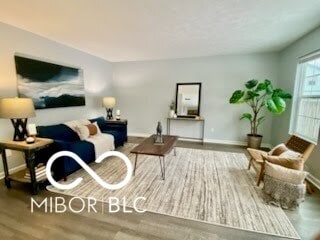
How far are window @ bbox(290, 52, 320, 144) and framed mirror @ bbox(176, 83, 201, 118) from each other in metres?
2.29

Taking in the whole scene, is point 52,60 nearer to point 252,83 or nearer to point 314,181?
point 252,83

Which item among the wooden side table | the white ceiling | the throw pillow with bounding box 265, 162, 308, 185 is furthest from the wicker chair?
the wooden side table

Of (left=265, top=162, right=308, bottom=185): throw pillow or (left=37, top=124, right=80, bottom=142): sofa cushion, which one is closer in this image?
(left=265, top=162, right=308, bottom=185): throw pillow

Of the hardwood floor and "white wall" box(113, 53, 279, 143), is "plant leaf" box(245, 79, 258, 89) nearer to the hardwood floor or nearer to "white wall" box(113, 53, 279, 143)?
"white wall" box(113, 53, 279, 143)

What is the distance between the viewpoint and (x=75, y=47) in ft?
13.5

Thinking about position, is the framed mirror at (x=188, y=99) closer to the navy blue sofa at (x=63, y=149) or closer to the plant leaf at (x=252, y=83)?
the plant leaf at (x=252, y=83)

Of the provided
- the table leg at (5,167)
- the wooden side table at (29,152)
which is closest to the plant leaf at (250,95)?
the wooden side table at (29,152)

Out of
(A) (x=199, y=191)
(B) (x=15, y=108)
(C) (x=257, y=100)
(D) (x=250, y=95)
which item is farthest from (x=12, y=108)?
(C) (x=257, y=100)

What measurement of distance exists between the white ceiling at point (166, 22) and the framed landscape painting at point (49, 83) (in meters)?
0.57

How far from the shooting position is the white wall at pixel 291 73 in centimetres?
287

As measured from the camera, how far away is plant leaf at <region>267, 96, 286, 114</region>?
3617mm

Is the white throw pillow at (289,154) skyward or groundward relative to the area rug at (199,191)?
skyward

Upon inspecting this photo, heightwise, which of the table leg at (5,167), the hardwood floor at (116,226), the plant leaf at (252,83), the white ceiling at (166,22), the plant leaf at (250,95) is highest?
the white ceiling at (166,22)

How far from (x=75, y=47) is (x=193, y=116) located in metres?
3.50
